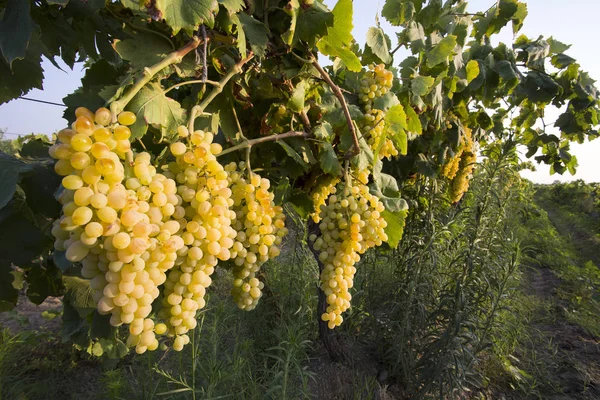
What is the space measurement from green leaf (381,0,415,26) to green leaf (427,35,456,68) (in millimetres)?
431

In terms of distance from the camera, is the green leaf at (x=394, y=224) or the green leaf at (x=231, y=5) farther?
the green leaf at (x=394, y=224)

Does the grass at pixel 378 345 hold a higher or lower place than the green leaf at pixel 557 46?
lower

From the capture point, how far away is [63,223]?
0.64m

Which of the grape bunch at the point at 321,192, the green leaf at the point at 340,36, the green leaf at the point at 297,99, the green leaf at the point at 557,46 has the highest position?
the green leaf at the point at 557,46

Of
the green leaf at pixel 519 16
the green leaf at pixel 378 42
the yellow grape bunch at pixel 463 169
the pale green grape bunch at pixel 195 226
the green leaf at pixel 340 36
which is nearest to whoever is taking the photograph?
the pale green grape bunch at pixel 195 226

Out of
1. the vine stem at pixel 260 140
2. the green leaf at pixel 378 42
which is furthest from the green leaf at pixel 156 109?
the green leaf at pixel 378 42

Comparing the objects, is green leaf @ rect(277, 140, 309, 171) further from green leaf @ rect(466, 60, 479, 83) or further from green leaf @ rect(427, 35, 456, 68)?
green leaf @ rect(466, 60, 479, 83)

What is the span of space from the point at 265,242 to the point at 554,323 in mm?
6540

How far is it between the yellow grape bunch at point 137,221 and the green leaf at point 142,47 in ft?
0.96

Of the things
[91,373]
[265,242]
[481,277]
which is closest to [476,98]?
[481,277]

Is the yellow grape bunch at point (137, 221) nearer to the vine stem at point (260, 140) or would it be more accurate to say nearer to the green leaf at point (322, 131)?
the vine stem at point (260, 140)

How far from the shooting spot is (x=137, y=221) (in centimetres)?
66

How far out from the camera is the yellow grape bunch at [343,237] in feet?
4.31

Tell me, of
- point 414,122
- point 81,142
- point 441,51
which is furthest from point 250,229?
point 441,51
